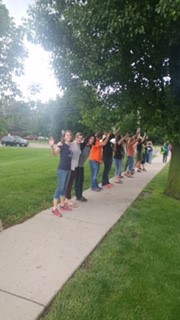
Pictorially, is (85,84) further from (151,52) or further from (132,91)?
(151,52)

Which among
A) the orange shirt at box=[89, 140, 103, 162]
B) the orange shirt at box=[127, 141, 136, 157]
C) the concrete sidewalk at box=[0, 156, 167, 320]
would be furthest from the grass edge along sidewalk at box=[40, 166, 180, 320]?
the orange shirt at box=[127, 141, 136, 157]

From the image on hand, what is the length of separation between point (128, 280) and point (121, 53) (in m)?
5.26

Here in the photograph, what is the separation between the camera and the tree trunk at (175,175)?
9.45 m

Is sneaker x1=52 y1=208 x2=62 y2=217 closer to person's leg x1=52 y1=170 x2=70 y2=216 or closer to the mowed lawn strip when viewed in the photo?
person's leg x1=52 y1=170 x2=70 y2=216

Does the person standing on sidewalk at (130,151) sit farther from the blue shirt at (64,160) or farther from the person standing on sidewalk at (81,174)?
the blue shirt at (64,160)

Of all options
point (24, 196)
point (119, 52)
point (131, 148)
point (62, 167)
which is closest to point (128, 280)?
point (62, 167)

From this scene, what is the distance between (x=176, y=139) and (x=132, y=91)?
1.60 meters

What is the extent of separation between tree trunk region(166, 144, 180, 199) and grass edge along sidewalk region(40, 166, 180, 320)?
125 inches

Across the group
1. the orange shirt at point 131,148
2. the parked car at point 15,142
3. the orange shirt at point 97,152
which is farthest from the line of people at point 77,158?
the parked car at point 15,142

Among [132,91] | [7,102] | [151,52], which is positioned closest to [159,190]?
[132,91]

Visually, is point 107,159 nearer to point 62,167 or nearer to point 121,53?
point 121,53

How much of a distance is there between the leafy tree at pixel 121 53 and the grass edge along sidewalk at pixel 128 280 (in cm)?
343

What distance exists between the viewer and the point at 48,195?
28.0ft

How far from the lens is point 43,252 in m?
4.64
